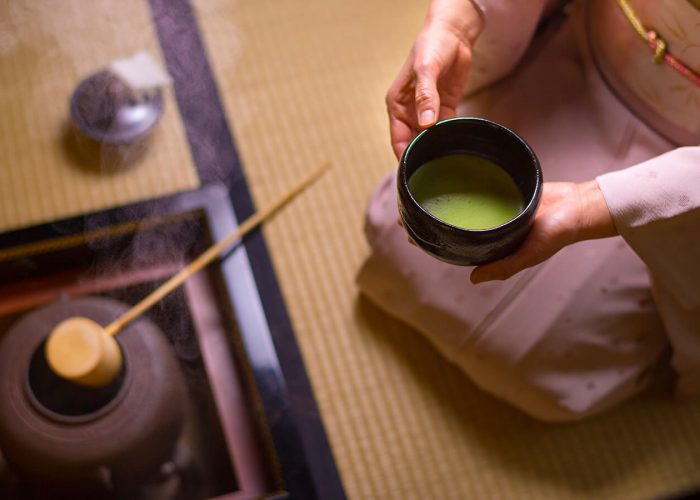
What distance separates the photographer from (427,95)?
1016 mm

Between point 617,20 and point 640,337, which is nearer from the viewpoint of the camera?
point 617,20

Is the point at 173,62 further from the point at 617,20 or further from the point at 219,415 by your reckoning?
the point at 617,20

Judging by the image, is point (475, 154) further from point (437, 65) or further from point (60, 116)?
point (60, 116)

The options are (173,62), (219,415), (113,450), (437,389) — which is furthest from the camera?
(173,62)

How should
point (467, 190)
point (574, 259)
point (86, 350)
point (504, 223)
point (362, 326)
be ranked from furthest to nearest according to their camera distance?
1. point (362, 326)
2. point (574, 259)
3. point (86, 350)
4. point (467, 190)
5. point (504, 223)

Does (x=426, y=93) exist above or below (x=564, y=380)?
above

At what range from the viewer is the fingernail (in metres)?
0.97

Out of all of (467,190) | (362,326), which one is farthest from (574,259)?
(362,326)

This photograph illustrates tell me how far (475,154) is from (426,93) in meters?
0.15

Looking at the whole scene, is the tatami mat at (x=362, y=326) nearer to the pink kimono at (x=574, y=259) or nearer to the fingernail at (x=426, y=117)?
the pink kimono at (x=574, y=259)

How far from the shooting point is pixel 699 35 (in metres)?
1.08

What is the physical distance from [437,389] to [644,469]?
0.51m

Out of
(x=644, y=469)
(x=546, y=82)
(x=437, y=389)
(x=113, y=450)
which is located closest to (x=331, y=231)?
(x=437, y=389)

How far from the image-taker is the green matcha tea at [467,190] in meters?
0.92
